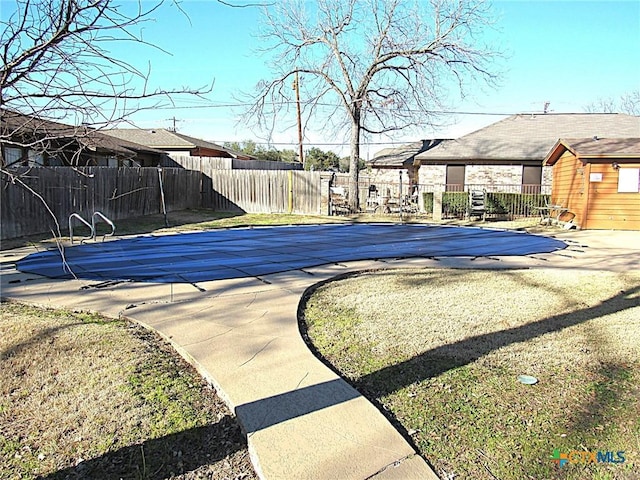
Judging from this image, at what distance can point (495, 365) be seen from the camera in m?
3.32

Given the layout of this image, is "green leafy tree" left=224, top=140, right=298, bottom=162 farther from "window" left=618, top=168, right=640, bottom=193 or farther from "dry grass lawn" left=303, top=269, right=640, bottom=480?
"dry grass lawn" left=303, top=269, right=640, bottom=480

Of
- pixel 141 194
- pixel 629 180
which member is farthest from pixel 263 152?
pixel 629 180

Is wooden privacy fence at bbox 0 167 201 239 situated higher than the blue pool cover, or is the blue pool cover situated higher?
wooden privacy fence at bbox 0 167 201 239

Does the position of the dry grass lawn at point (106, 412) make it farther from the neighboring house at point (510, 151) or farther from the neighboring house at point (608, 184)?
the neighboring house at point (510, 151)

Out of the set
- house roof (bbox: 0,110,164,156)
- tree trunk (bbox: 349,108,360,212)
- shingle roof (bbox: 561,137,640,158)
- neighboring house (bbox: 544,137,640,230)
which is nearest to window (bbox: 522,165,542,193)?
shingle roof (bbox: 561,137,640,158)

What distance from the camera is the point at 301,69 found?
20.6 meters

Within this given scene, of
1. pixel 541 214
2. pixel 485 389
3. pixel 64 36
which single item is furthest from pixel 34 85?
pixel 541 214

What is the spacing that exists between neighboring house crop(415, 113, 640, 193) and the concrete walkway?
15014 millimetres

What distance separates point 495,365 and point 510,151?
19.1m

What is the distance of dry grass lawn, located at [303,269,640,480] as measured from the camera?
91.6 inches

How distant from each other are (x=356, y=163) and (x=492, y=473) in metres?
17.8

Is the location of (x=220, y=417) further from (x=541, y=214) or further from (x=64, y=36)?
(x=541, y=214)

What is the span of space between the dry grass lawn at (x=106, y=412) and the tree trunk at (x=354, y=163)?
15334mm

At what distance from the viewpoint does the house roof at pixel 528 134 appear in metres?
20.4
